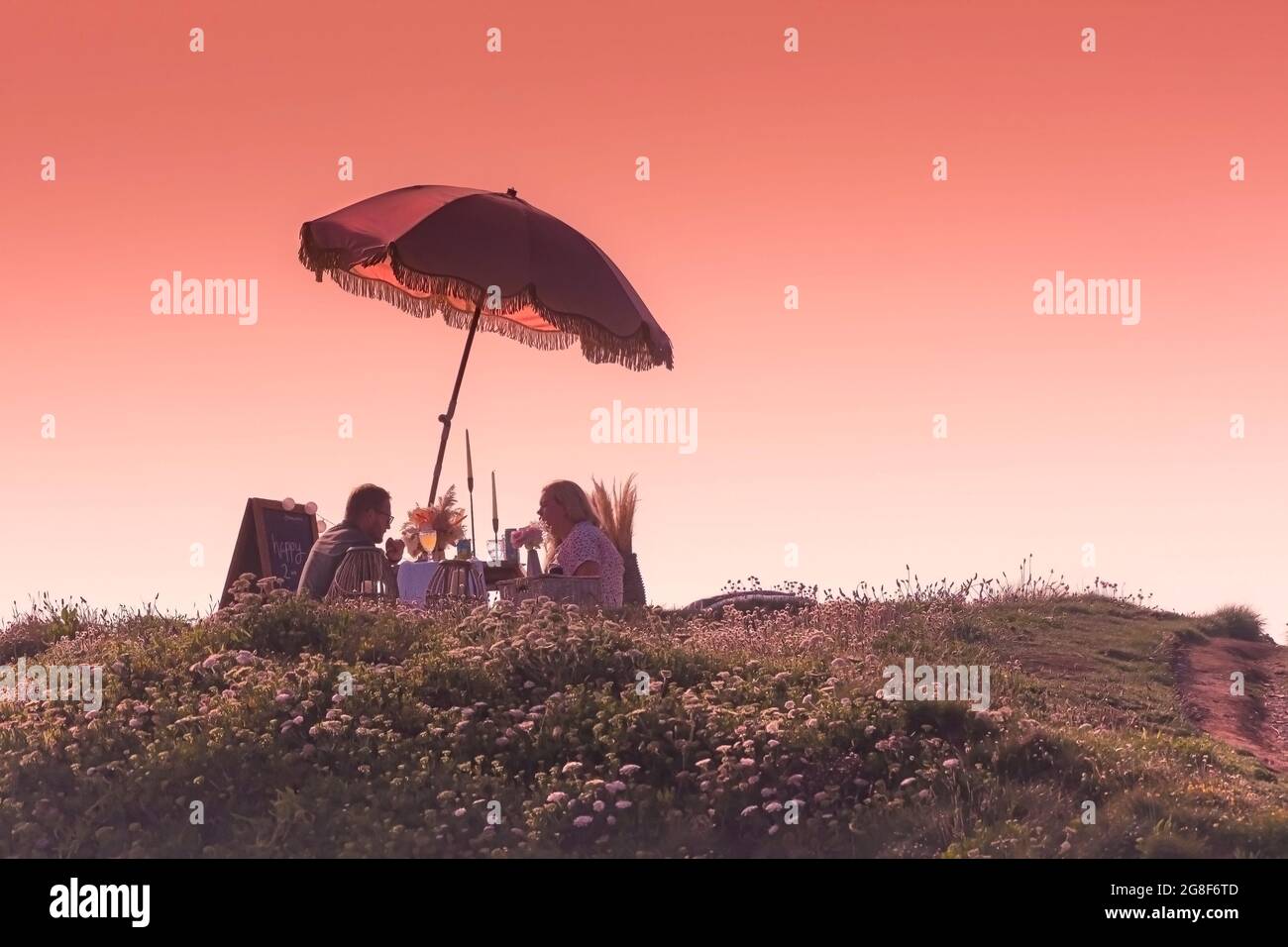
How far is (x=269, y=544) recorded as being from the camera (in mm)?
14086

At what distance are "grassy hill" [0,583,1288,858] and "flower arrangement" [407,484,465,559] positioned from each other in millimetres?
914

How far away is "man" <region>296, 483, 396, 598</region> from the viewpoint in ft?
41.7

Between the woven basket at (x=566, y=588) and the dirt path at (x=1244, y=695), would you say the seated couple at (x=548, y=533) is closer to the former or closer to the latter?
the woven basket at (x=566, y=588)

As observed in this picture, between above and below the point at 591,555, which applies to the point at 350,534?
above

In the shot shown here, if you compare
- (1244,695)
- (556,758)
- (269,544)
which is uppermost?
(269,544)

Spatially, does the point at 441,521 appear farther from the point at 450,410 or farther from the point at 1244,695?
the point at 1244,695

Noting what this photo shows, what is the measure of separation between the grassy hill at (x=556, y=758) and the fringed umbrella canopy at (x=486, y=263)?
127 inches

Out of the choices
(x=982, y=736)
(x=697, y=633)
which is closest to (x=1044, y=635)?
(x=697, y=633)

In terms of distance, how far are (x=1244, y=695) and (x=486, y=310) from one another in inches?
351

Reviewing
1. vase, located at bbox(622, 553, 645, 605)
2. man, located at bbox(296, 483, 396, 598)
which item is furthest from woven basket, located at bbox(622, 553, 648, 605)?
man, located at bbox(296, 483, 396, 598)

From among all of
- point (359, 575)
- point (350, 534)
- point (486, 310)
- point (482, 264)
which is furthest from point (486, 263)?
point (359, 575)

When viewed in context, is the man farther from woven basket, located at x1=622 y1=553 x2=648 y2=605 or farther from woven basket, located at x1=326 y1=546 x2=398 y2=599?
woven basket, located at x1=622 y1=553 x2=648 y2=605

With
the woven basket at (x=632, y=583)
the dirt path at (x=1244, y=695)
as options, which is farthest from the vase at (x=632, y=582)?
the dirt path at (x=1244, y=695)

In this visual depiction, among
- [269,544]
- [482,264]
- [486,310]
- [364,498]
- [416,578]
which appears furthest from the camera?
[486,310]
